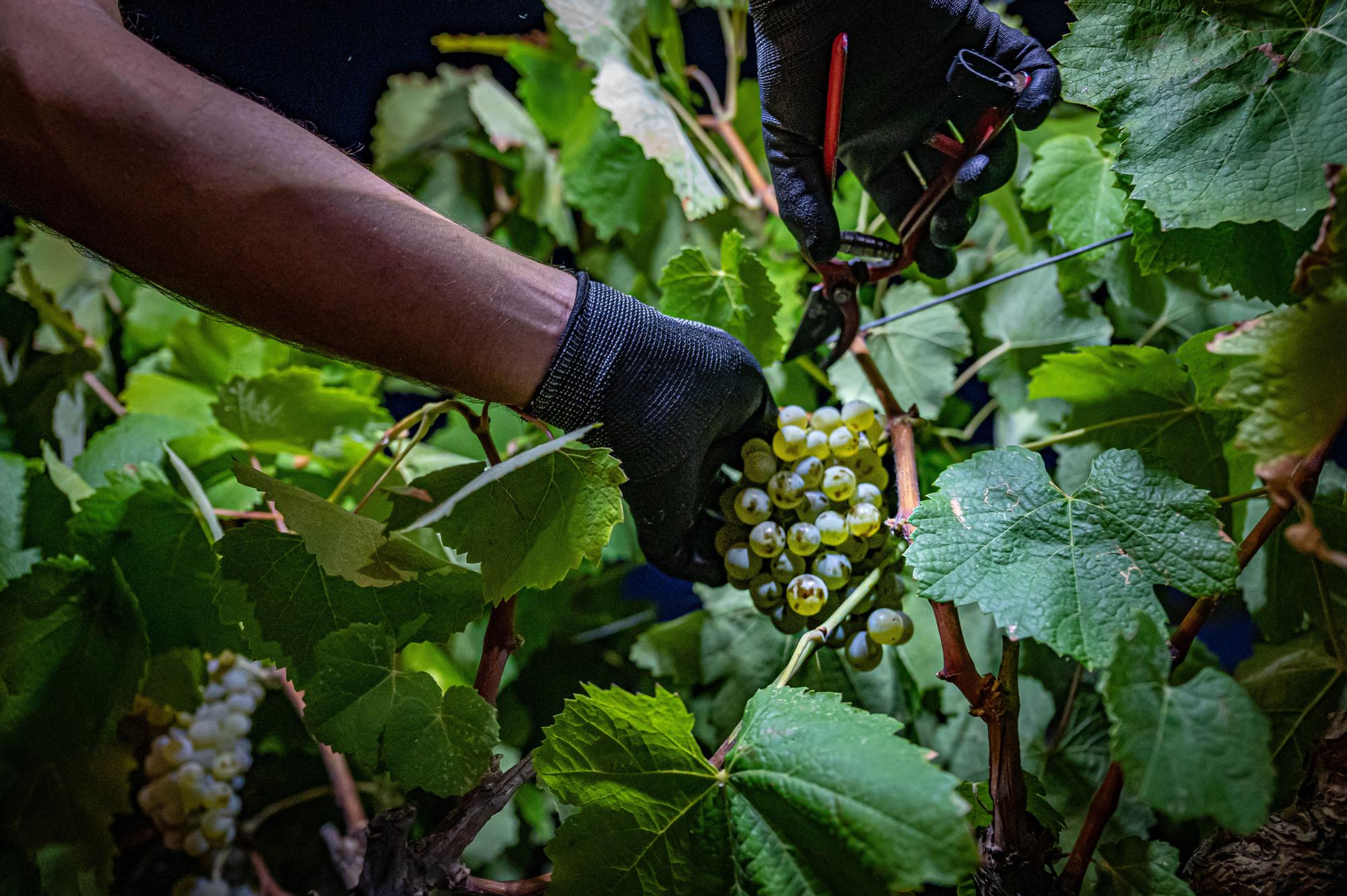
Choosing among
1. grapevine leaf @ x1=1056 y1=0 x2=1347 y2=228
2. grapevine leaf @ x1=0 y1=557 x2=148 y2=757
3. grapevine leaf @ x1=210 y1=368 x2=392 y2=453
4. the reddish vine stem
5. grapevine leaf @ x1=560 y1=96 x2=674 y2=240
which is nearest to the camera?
grapevine leaf @ x1=1056 y1=0 x2=1347 y2=228

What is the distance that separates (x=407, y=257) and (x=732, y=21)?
79 cm

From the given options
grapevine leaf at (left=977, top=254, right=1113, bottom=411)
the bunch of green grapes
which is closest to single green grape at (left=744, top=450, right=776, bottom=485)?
the bunch of green grapes

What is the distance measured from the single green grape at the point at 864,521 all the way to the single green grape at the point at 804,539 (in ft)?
0.09

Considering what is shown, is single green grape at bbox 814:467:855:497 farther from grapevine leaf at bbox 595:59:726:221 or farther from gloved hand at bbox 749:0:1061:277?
grapevine leaf at bbox 595:59:726:221

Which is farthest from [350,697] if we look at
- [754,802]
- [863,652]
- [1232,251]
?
[1232,251]

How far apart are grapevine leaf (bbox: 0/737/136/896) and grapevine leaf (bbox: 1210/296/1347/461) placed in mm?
1013

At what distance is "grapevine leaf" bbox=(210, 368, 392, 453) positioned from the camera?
891 mm

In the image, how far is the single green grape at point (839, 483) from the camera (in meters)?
0.69

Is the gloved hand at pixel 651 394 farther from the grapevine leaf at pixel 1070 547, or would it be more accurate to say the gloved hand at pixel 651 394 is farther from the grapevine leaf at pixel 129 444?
the grapevine leaf at pixel 129 444

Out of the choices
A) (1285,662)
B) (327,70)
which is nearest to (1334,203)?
(1285,662)

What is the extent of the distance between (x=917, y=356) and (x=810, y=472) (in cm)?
34

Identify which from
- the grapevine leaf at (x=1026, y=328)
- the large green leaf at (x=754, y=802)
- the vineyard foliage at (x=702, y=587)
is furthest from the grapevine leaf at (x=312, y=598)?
the grapevine leaf at (x=1026, y=328)

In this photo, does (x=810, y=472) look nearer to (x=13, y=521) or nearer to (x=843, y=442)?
(x=843, y=442)

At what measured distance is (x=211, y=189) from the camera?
517 mm
